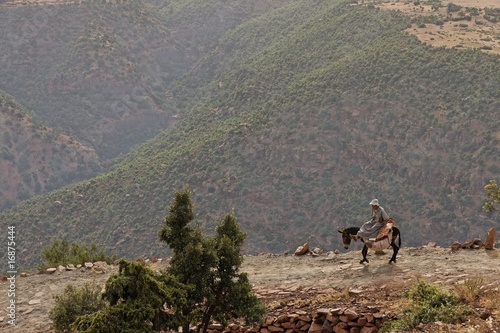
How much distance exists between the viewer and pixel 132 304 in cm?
1217

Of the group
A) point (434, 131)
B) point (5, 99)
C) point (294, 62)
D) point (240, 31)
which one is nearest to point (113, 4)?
point (240, 31)

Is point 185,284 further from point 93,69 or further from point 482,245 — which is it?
point 93,69

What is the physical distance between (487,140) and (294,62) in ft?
95.4

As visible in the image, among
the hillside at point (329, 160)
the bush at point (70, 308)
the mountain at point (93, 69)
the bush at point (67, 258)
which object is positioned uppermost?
the mountain at point (93, 69)

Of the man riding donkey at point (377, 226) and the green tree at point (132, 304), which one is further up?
the man riding donkey at point (377, 226)

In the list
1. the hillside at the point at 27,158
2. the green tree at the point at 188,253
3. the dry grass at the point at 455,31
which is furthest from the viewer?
the hillside at the point at 27,158

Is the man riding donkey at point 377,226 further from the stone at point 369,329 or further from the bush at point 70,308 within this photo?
the bush at point 70,308

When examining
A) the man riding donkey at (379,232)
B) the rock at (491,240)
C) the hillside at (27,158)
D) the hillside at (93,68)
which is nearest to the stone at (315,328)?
the man riding donkey at (379,232)

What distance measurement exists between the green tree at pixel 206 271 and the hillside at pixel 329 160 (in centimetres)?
3578

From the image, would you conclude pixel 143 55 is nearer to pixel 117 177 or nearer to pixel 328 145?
pixel 117 177

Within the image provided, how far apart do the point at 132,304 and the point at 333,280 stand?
6.61 meters

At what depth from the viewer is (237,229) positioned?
1448 centimetres

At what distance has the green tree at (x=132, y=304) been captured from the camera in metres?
11.9

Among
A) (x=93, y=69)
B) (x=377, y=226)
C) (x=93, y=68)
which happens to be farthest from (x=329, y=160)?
(x=93, y=68)
